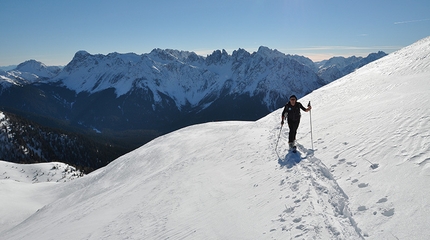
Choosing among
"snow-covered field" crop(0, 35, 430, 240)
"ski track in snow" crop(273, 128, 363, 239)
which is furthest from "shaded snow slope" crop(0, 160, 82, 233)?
"ski track in snow" crop(273, 128, 363, 239)

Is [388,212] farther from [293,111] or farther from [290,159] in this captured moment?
[293,111]

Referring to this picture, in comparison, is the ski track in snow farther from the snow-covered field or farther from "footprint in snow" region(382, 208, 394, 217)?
"footprint in snow" region(382, 208, 394, 217)

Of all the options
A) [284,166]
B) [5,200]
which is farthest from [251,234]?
[5,200]

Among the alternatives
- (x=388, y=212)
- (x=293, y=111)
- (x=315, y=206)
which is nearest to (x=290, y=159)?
(x=293, y=111)

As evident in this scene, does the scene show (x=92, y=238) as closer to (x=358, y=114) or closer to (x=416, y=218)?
(x=416, y=218)

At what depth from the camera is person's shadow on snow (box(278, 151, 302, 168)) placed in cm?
1102

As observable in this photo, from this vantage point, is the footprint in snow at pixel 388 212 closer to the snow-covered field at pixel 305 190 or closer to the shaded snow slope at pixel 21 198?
the snow-covered field at pixel 305 190

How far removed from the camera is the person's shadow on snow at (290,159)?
434 inches

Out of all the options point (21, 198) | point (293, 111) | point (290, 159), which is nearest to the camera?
point (290, 159)

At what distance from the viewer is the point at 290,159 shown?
38.0 ft

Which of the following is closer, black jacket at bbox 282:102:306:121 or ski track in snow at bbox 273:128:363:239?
ski track in snow at bbox 273:128:363:239

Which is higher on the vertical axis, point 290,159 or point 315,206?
point 290,159

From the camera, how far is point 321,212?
6.79 m

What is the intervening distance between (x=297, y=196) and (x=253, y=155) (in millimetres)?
6529
